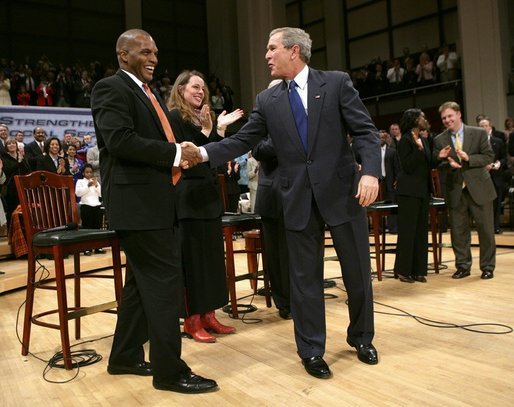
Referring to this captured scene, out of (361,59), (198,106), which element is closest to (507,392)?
(198,106)

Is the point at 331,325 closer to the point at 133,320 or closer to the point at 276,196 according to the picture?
the point at 276,196

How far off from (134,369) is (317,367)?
78cm

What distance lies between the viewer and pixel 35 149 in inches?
268

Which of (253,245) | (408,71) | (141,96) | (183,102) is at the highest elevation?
(408,71)

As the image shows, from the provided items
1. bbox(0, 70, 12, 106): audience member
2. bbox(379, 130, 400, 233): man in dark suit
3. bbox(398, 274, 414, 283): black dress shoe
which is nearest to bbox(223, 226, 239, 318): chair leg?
bbox(398, 274, 414, 283): black dress shoe

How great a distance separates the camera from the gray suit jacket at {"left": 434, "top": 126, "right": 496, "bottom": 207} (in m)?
4.32

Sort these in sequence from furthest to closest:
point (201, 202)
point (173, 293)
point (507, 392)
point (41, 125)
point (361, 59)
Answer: point (361, 59) < point (41, 125) < point (201, 202) < point (173, 293) < point (507, 392)

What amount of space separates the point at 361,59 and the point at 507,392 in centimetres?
1222

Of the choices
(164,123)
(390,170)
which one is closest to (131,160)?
(164,123)

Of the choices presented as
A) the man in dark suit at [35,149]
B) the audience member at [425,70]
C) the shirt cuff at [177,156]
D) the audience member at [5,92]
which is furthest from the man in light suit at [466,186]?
the audience member at [5,92]

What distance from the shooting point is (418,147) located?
167 inches

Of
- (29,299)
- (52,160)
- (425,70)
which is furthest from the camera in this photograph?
(425,70)

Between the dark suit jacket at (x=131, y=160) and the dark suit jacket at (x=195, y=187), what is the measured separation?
0.62 meters

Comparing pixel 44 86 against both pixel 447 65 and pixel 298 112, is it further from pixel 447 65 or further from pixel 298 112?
pixel 298 112
